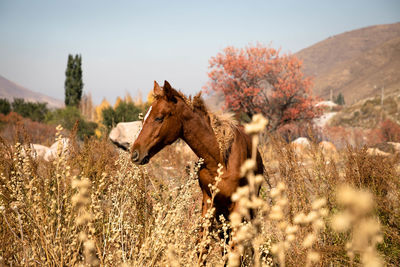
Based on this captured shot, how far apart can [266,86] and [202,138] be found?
14673mm

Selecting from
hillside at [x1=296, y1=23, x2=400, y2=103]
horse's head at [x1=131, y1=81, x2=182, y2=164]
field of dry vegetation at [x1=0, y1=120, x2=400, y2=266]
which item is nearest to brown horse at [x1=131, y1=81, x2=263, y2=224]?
horse's head at [x1=131, y1=81, x2=182, y2=164]

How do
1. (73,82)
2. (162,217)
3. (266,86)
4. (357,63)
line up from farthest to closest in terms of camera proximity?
(357,63) → (73,82) → (266,86) → (162,217)

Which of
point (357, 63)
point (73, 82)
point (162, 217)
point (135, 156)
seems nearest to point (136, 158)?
point (135, 156)

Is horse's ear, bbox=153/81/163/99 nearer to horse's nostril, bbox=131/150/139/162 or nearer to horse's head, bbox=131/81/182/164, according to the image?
horse's head, bbox=131/81/182/164

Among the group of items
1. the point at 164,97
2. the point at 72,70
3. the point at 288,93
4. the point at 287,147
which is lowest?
the point at 287,147

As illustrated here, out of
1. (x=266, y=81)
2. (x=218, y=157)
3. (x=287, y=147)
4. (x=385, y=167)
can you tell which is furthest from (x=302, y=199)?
(x=266, y=81)

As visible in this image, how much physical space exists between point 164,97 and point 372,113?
31.5 meters

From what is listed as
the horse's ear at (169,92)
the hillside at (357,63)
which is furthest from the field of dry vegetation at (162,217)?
the hillside at (357,63)

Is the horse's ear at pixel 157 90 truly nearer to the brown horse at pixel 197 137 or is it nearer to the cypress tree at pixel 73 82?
the brown horse at pixel 197 137

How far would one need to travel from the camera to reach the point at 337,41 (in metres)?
122

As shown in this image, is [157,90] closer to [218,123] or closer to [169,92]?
[169,92]

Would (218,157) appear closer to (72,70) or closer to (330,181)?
(330,181)

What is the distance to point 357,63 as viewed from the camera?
80.3 m

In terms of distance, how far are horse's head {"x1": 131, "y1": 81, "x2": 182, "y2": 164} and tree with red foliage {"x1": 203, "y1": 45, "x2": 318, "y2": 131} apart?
13.0 meters
